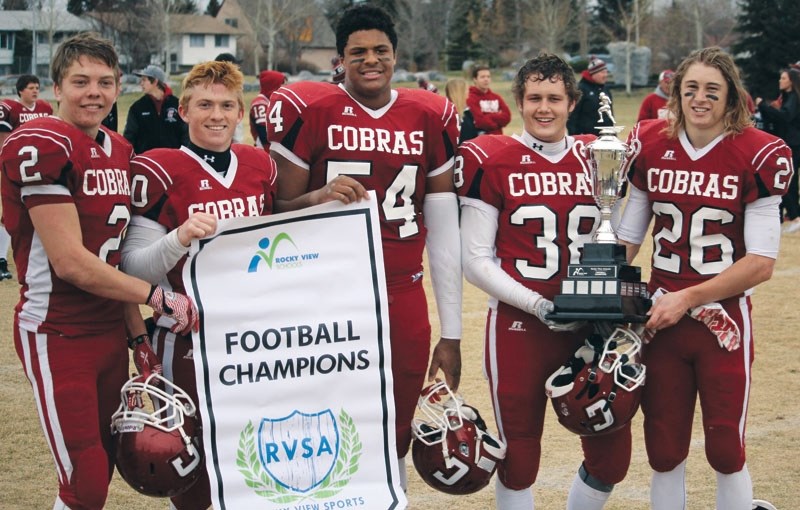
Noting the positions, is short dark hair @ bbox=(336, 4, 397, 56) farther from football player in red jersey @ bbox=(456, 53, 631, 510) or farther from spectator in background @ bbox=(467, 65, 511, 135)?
spectator in background @ bbox=(467, 65, 511, 135)

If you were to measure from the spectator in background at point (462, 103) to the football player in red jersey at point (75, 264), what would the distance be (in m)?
10.3

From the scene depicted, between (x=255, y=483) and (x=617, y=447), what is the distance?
1.47m

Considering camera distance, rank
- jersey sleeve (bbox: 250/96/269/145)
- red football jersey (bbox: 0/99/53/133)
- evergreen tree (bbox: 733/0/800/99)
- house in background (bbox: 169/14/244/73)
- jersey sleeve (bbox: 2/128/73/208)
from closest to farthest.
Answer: jersey sleeve (bbox: 2/128/73/208) < red football jersey (bbox: 0/99/53/133) < jersey sleeve (bbox: 250/96/269/145) < evergreen tree (bbox: 733/0/800/99) < house in background (bbox: 169/14/244/73)

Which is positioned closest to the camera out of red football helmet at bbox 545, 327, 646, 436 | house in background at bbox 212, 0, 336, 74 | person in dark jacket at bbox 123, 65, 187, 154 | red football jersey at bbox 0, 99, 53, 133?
red football helmet at bbox 545, 327, 646, 436

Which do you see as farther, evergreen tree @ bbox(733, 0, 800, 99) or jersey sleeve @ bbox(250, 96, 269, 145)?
evergreen tree @ bbox(733, 0, 800, 99)

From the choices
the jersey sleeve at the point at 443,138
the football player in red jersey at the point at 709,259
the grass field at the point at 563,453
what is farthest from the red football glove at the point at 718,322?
the grass field at the point at 563,453

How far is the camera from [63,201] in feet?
11.9

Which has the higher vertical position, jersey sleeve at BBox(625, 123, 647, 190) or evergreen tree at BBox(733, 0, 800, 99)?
evergreen tree at BBox(733, 0, 800, 99)

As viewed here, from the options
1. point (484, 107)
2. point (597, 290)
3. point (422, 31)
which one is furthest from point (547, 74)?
point (422, 31)

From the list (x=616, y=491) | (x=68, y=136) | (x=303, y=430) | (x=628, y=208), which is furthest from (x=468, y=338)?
(x=68, y=136)

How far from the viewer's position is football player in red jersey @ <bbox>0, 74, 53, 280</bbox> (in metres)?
10.2

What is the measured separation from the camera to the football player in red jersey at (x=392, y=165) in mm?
4105

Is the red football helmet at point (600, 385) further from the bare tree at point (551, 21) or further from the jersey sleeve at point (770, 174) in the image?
the bare tree at point (551, 21)

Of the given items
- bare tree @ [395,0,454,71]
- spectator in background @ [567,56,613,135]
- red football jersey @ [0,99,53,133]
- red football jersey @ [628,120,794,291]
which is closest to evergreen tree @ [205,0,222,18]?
bare tree @ [395,0,454,71]
